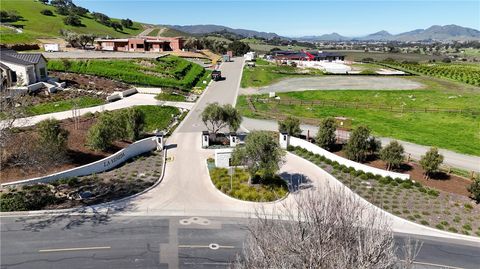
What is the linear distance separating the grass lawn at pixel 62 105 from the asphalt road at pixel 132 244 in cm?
2334

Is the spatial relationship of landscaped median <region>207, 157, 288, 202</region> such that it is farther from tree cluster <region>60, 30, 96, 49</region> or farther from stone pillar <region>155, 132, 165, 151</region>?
tree cluster <region>60, 30, 96, 49</region>

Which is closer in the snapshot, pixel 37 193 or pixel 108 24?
pixel 37 193

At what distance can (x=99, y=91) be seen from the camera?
5609 cm

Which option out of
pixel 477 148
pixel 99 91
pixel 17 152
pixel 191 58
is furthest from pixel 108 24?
pixel 477 148

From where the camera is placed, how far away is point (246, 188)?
99.2 feet

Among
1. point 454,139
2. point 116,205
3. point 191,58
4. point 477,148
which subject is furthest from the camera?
point 191,58

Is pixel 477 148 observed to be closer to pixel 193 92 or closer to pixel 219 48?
pixel 193 92

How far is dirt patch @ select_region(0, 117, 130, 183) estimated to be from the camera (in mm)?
29663

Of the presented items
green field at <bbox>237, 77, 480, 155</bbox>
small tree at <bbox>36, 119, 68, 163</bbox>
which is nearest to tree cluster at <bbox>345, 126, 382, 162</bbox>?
green field at <bbox>237, 77, 480, 155</bbox>

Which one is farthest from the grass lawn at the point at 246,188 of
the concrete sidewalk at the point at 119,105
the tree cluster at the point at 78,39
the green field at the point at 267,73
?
the tree cluster at the point at 78,39

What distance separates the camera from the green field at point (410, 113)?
1781 inches

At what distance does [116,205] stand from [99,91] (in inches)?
1324

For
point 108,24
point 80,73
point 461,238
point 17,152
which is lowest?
point 461,238

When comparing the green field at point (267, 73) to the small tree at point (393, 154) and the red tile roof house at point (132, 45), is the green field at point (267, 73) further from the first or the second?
the small tree at point (393, 154)
